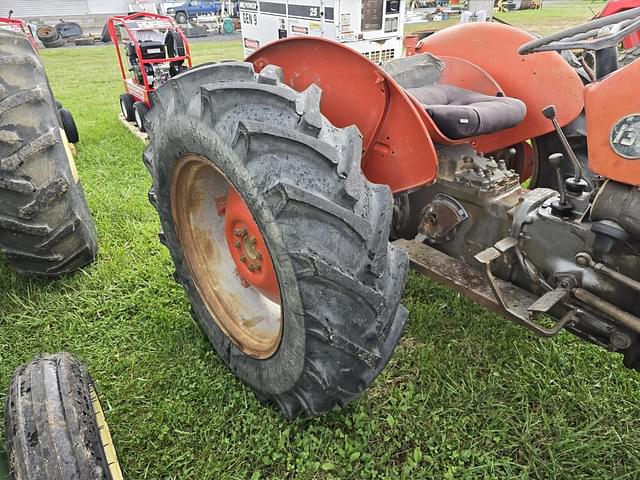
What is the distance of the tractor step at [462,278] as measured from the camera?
5.86ft

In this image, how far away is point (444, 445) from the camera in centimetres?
184

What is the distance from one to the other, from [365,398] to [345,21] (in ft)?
24.4

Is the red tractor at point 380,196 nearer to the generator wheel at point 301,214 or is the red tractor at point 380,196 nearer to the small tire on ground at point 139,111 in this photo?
the generator wheel at point 301,214

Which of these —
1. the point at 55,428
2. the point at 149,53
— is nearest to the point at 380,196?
the point at 55,428

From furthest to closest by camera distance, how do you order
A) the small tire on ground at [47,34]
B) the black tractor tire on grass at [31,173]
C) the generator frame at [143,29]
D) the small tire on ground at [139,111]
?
the small tire on ground at [47,34], the generator frame at [143,29], the small tire on ground at [139,111], the black tractor tire on grass at [31,173]

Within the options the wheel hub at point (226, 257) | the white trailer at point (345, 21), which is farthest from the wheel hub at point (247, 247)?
the white trailer at point (345, 21)

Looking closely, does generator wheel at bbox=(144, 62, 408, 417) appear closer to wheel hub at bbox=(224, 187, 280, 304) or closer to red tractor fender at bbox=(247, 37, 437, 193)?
wheel hub at bbox=(224, 187, 280, 304)

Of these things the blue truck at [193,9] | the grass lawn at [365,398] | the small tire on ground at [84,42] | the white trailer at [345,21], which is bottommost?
the small tire on ground at [84,42]

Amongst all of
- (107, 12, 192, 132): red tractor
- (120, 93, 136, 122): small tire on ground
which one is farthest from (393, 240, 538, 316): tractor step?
(120, 93, 136, 122): small tire on ground

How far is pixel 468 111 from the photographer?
1.78 m

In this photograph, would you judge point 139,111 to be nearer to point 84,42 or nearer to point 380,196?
point 380,196

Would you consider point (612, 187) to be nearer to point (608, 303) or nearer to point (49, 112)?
point (608, 303)

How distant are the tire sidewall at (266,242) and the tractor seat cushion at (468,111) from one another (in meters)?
0.78

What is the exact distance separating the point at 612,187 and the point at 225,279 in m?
1.53
